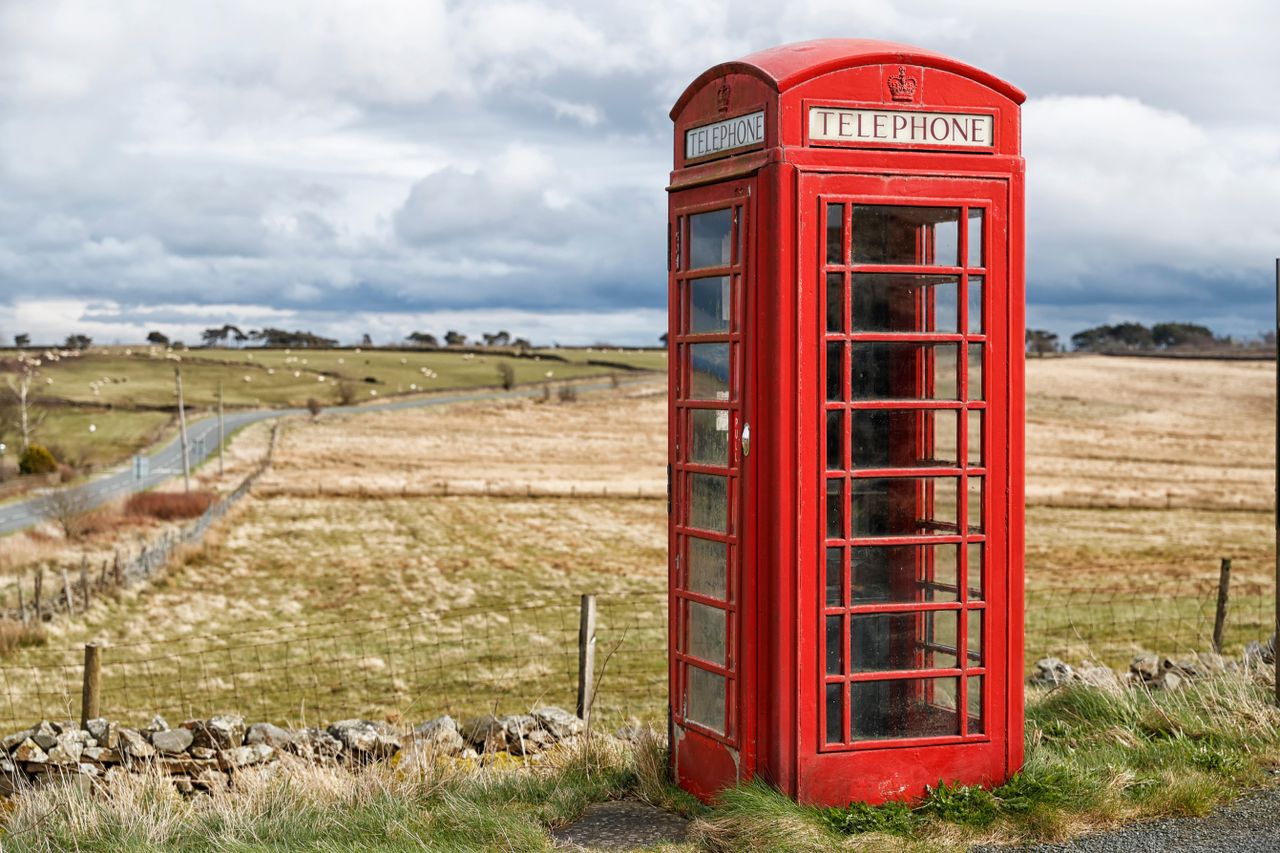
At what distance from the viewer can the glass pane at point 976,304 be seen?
5.83 m

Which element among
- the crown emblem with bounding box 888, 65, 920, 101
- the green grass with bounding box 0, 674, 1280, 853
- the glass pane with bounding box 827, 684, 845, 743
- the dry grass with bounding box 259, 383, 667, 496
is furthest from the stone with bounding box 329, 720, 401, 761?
the dry grass with bounding box 259, 383, 667, 496

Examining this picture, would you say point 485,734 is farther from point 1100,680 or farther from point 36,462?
point 36,462

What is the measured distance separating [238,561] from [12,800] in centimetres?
2152

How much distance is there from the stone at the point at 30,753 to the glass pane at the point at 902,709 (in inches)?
220

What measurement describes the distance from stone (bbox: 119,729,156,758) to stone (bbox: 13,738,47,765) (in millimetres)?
488

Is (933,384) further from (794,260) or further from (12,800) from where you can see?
(12,800)

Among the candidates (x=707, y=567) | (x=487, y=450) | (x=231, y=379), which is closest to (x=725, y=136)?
(x=707, y=567)

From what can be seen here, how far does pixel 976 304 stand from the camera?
5840mm

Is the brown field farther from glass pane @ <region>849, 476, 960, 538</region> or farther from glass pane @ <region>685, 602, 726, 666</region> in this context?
glass pane @ <region>849, 476, 960, 538</region>

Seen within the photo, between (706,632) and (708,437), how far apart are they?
0.93 meters

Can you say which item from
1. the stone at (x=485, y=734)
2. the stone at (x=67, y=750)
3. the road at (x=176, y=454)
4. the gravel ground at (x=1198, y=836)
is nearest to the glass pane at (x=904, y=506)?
the gravel ground at (x=1198, y=836)

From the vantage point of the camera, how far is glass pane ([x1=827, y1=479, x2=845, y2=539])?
573 centimetres

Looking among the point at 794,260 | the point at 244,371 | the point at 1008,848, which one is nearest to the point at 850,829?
the point at 1008,848

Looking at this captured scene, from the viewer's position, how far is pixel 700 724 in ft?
20.3
